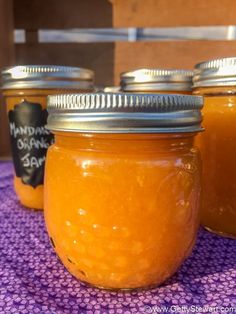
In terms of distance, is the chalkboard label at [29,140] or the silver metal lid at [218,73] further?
the chalkboard label at [29,140]

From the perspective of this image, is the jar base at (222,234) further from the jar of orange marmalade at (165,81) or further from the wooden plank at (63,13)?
the wooden plank at (63,13)

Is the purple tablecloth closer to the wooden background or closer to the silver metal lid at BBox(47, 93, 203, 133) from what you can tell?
the silver metal lid at BBox(47, 93, 203, 133)

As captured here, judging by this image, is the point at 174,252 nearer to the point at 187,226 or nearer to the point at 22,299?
the point at 187,226

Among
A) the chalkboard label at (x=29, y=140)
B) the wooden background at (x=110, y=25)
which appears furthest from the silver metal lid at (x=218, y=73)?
the wooden background at (x=110, y=25)

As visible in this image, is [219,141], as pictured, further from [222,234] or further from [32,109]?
[32,109]

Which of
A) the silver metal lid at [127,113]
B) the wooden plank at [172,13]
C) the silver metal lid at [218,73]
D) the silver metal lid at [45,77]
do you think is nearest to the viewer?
the silver metal lid at [127,113]

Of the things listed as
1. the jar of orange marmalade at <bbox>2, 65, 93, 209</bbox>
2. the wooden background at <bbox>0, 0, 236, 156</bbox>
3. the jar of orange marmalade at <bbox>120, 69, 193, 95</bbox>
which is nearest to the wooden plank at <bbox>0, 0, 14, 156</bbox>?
the wooden background at <bbox>0, 0, 236, 156</bbox>

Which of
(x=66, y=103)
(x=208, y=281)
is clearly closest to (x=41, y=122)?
(x=66, y=103)
